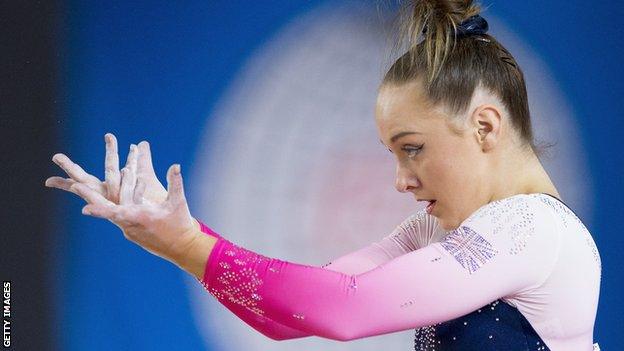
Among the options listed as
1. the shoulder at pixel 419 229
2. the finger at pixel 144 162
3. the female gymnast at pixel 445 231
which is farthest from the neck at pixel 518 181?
the finger at pixel 144 162

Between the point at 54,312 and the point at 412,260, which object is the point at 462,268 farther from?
the point at 54,312

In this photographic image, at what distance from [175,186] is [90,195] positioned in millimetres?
100

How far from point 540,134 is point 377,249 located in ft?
3.25

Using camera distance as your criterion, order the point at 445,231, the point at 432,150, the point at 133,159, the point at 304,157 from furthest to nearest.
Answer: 1. the point at 304,157
2. the point at 445,231
3. the point at 432,150
4. the point at 133,159

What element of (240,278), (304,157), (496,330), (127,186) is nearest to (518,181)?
(496,330)

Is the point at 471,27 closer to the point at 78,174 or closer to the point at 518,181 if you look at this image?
the point at 518,181

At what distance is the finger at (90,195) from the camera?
39.7 inches

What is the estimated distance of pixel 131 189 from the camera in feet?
3.42

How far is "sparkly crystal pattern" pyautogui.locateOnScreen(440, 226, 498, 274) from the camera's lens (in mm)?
1066

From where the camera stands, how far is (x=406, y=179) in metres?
1.24

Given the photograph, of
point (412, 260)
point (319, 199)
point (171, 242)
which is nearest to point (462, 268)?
point (412, 260)

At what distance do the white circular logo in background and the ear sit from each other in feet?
3.24

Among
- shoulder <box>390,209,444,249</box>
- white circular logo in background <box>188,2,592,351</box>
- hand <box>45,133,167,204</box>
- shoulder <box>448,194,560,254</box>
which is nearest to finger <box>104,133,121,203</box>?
hand <box>45,133,167,204</box>

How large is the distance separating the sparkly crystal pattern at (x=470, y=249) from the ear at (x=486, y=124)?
153 millimetres
